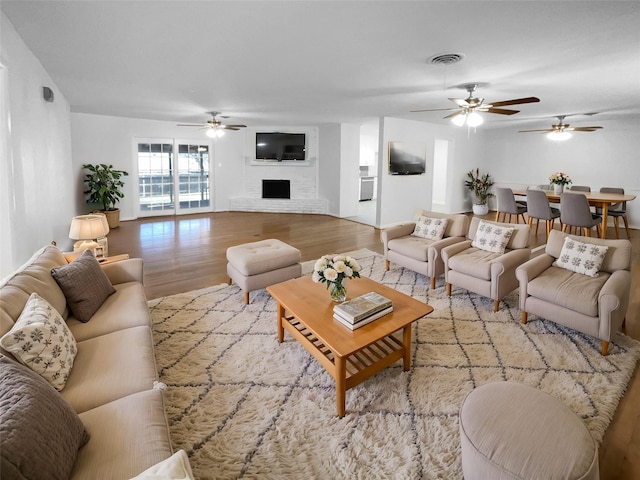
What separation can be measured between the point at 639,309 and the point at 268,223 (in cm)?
623

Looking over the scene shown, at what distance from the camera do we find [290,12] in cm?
225

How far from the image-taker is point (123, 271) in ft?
9.59

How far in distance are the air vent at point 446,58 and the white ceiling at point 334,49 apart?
7cm

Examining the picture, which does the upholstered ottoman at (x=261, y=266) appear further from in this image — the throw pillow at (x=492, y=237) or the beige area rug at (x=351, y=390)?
the throw pillow at (x=492, y=237)

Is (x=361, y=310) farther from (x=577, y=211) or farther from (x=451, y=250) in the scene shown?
(x=577, y=211)

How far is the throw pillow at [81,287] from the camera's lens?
7.35 feet

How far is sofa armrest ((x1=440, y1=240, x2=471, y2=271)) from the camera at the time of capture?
3691 millimetres

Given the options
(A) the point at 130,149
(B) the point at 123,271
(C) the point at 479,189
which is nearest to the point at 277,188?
(A) the point at 130,149

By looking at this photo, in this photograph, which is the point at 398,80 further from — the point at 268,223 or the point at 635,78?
the point at 268,223

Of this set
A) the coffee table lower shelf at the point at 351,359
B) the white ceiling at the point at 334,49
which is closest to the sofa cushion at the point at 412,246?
the coffee table lower shelf at the point at 351,359

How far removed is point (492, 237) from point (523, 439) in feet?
9.22

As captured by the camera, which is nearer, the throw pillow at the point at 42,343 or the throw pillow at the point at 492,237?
the throw pillow at the point at 42,343

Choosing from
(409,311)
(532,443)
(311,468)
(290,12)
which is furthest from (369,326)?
(290,12)

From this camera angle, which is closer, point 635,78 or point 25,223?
point 25,223
